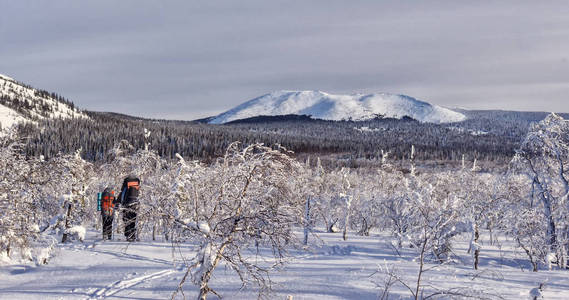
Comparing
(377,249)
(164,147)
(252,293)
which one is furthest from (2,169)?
(164,147)

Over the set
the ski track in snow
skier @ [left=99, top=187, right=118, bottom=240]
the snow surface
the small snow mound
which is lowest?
the ski track in snow

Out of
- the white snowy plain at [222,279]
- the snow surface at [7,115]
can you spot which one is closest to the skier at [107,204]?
the white snowy plain at [222,279]

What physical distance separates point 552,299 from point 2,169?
15881 millimetres

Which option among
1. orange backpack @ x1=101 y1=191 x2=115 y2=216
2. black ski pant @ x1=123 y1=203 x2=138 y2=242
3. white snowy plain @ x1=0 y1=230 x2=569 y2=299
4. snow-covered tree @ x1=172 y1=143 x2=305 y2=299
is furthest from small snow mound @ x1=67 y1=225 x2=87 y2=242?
snow-covered tree @ x1=172 y1=143 x2=305 y2=299

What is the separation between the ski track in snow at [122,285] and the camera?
468 inches

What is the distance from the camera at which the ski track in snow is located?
11890 millimetres

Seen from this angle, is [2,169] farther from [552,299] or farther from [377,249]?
[377,249]

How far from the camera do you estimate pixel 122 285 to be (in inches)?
494

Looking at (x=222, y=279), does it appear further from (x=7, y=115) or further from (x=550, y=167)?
(x=7, y=115)

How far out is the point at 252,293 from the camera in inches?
440

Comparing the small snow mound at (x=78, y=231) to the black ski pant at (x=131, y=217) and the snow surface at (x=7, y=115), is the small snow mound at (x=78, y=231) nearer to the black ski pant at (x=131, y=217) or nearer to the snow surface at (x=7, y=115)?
the black ski pant at (x=131, y=217)

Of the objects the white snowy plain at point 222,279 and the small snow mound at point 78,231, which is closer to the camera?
the white snowy plain at point 222,279

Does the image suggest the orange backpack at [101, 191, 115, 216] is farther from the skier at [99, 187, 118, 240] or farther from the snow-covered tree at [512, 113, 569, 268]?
the snow-covered tree at [512, 113, 569, 268]

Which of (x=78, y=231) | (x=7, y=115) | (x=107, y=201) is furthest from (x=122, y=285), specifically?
(x=7, y=115)
